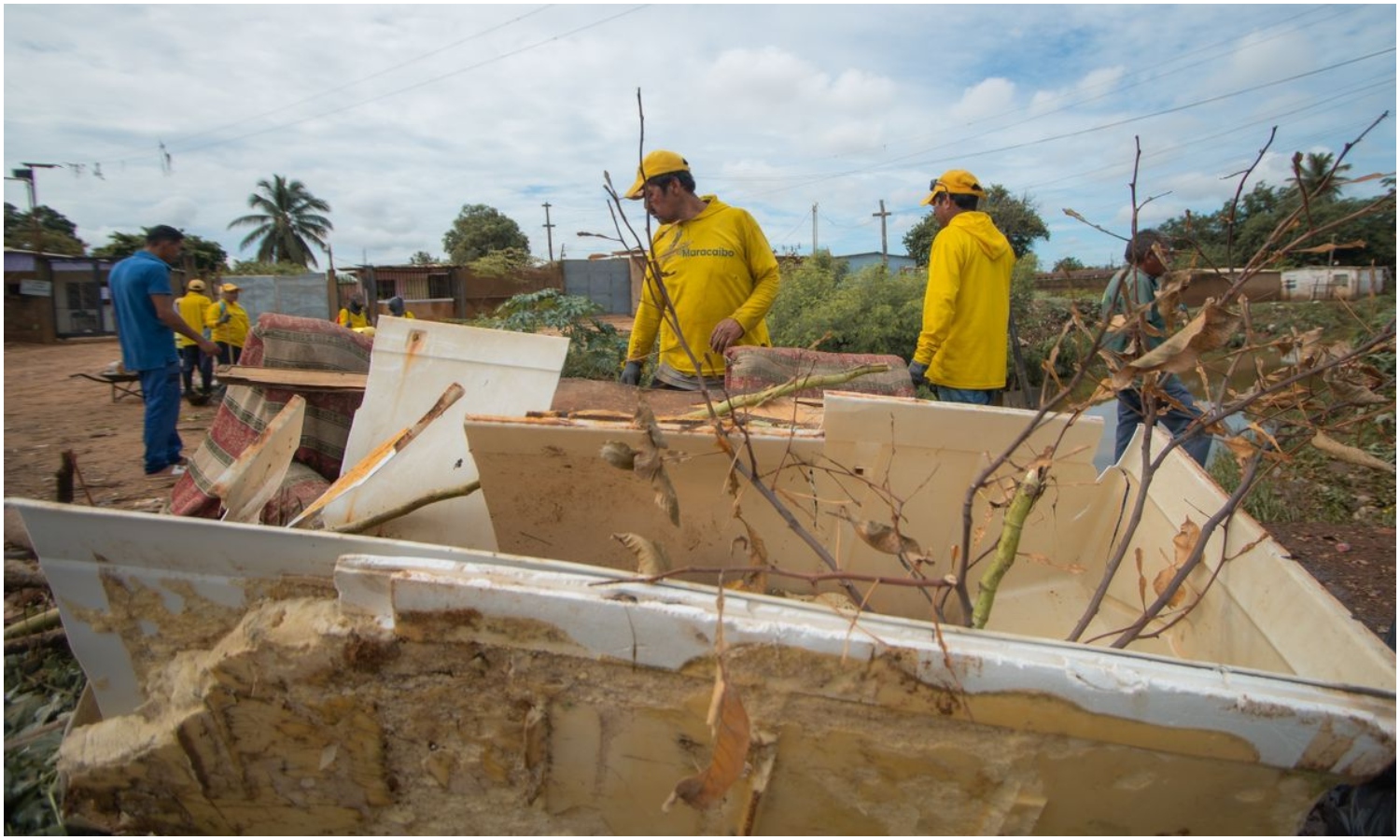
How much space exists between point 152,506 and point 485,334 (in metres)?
2.65

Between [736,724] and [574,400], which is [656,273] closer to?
[736,724]

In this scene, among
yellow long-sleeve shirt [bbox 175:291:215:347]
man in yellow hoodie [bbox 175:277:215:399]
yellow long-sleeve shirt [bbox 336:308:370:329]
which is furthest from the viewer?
yellow long-sleeve shirt [bbox 336:308:370:329]

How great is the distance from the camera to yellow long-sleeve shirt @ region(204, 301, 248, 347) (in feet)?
29.3

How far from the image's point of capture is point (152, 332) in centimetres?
489

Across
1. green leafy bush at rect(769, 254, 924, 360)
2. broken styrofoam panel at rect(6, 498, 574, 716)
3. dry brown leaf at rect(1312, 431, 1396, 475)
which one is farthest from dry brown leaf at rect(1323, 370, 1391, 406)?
green leafy bush at rect(769, 254, 924, 360)

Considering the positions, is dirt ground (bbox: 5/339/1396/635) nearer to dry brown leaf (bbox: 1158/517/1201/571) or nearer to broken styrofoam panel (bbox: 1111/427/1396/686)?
broken styrofoam panel (bbox: 1111/427/1396/686)

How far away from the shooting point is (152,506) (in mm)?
3883

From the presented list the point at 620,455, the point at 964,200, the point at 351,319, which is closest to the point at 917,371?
the point at 964,200

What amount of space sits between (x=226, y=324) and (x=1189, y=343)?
10.4 metres

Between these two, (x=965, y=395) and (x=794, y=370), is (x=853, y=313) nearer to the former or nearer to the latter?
(x=965, y=395)

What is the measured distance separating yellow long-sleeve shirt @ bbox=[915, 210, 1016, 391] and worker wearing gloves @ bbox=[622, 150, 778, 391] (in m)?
0.80

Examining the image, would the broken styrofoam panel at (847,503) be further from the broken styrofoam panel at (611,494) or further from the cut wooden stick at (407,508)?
the cut wooden stick at (407,508)

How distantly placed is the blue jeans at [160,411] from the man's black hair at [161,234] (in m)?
0.84

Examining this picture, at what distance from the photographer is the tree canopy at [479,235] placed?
40.7 metres
